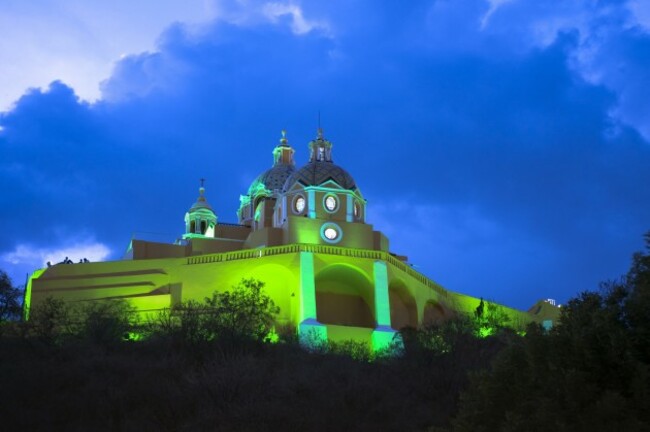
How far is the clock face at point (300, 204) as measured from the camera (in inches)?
1761

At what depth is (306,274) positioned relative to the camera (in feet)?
134

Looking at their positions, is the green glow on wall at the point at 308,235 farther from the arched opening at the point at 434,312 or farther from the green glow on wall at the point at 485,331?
the green glow on wall at the point at 485,331

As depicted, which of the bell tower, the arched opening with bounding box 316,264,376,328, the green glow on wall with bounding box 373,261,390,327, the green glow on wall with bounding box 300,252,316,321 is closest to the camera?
the green glow on wall with bounding box 300,252,316,321

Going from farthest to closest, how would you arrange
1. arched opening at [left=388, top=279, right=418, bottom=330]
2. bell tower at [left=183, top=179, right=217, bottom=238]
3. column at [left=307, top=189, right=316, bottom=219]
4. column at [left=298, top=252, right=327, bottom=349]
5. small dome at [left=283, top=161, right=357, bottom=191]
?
bell tower at [left=183, top=179, right=217, bottom=238] → small dome at [left=283, top=161, right=357, bottom=191] → column at [left=307, top=189, right=316, bottom=219] → arched opening at [left=388, top=279, right=418, bottom=330] → column at [left=298, top=252, right=327, bottom=349]

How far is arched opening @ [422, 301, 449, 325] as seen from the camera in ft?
150

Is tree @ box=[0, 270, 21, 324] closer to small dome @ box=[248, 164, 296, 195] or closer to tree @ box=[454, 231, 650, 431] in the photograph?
small dome @ box=[248, 164, 296, 195]

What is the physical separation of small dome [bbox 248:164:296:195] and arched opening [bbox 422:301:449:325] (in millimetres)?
12649

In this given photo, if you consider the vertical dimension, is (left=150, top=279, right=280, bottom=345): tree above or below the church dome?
below

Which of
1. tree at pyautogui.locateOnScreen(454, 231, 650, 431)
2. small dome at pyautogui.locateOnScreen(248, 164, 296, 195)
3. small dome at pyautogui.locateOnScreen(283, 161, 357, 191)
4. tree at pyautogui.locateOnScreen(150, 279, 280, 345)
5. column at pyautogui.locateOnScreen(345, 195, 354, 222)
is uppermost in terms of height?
small dome at pyautogui.locateOnScreen(248, 164, 296, 195)

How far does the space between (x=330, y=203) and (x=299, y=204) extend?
1.42m

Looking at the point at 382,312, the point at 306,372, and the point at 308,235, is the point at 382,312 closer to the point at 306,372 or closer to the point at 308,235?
the point at 308,235

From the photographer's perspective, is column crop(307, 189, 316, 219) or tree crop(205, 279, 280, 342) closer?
tree crop(205, 279, 280, 342)

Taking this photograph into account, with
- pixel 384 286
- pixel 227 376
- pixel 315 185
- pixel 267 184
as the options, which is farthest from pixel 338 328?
pixel 267 184

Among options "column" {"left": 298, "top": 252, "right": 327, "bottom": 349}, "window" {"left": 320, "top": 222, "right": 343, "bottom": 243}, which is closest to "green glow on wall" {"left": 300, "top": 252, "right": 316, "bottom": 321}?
"column" {"left": 298, "top": 252, "right": 327, "bottom": 349}
